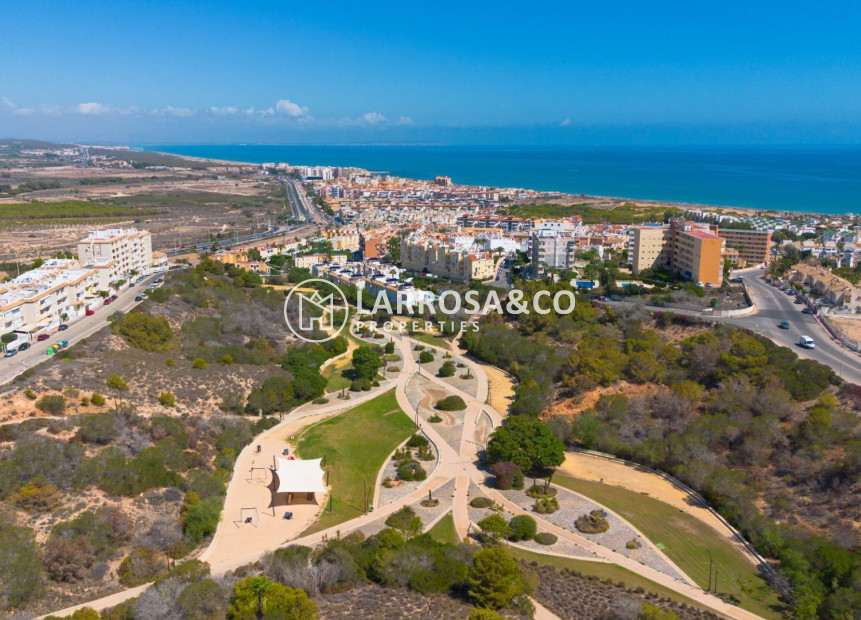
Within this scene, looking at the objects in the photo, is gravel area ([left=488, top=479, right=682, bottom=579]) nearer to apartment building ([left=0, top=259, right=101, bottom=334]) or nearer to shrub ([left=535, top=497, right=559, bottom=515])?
shrub ([left=535, top=497, right=559, bottom=515])

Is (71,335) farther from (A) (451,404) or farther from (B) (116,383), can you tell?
(A) (451,404)

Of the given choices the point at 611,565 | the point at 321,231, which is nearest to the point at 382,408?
the point at 611,565

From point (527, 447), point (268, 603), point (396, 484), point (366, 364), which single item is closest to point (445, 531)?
point (396, 484)

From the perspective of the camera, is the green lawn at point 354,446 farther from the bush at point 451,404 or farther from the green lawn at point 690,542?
the green lawn at point 690,542

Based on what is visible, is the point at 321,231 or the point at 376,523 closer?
the point at 376,523

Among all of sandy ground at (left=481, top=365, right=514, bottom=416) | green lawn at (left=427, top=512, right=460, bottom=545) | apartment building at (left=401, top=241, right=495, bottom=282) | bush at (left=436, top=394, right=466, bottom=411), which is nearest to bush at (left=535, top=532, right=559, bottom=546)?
green lawn at (left=427, top=512, right=460, bottom=545)

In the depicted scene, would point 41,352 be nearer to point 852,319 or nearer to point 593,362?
point 593,362
